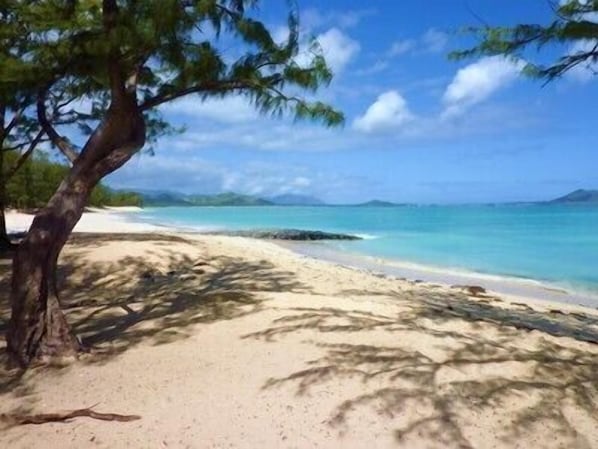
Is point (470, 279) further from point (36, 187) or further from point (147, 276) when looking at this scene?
point (36, 187)

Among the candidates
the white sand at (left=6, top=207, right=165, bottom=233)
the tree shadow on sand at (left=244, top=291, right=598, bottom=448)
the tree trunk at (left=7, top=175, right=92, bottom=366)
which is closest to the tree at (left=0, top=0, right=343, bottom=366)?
the tree trunk at (left=7, top=175, right=92, bottom=366)

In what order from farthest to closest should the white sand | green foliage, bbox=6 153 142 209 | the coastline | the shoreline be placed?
green foliage, bbox=6 153 142 209 < the white sand < the coastline < the shoreline

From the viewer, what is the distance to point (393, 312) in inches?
223

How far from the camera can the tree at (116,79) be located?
14.0 feet

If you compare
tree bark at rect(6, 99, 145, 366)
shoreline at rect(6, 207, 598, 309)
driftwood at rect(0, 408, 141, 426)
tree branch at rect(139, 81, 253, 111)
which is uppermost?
tree branch at rect(139, 81, 253, 111)

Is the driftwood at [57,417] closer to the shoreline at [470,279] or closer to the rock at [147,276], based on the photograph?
the rock at [147,276]

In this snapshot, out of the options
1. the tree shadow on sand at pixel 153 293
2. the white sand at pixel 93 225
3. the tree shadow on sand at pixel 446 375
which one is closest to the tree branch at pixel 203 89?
the tree shadow on sand at pixel 153 293

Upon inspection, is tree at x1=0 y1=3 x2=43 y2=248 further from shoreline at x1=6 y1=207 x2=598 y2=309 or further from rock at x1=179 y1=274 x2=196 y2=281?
shoreline at x1=6 y1=207 x2=598 y2=309

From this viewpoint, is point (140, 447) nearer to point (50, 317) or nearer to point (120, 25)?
point (50, 317)

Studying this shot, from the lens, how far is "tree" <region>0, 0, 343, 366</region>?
428 cm

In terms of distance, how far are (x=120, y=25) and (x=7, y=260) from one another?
6.48 m

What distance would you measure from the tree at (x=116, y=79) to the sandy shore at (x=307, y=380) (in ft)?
1.73

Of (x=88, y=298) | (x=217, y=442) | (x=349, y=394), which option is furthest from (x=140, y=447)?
(x=88, y=298)

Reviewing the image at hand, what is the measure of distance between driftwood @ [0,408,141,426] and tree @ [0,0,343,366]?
2.94 ft
